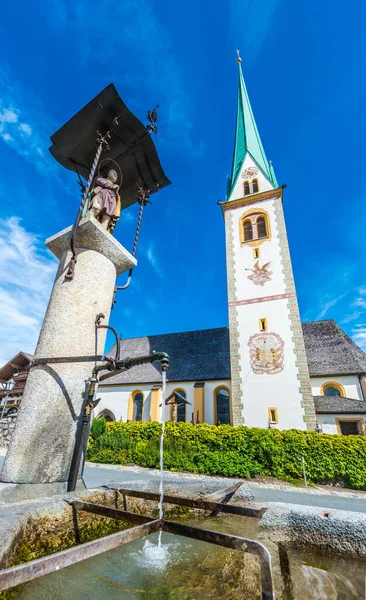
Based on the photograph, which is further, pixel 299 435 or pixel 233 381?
pixel 233 381

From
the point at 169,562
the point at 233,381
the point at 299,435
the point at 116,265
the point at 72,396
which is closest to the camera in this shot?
the point at 169,562

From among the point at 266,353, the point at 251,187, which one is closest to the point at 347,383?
the point at 266,353

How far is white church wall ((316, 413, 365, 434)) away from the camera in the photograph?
14.4 meters

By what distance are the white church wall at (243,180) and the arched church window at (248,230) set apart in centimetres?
294

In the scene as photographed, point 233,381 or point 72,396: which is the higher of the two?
point 233,381

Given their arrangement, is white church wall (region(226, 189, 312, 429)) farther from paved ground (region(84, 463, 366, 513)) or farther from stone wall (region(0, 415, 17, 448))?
stone wall (region(0, 415, 17, 448))

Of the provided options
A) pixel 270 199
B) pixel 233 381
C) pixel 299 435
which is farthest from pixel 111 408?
pixel 270 199

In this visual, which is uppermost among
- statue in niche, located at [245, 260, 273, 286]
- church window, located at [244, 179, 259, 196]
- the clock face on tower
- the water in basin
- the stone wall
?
the clock face on tower

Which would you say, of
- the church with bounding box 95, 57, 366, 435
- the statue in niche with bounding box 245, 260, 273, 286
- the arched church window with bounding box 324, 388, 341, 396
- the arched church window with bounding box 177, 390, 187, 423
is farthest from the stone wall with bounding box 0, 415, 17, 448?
the arched church window with bounding box 324, 388, 341, 396

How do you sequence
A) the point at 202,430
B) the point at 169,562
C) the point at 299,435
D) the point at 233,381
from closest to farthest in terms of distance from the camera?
the point at 169,562, the point at 299,435, the point at 202,430, the point at 233,381

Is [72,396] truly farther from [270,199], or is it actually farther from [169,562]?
[270,199]

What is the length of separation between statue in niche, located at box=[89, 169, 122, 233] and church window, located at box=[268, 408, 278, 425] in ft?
43.5

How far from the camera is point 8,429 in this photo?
18.9m

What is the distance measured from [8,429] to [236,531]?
2150cm
